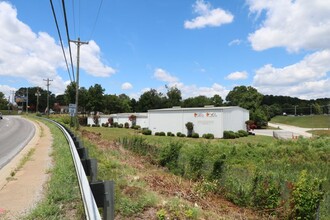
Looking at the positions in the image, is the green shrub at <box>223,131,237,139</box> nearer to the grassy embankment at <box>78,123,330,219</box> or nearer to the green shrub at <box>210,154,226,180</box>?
the grassy embankment at <box>78,123,330,219</box>

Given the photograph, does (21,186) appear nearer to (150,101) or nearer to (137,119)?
(137,119)

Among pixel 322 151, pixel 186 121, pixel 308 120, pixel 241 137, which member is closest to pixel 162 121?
pixel 186 121

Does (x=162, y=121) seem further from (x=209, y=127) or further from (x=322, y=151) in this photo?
(x=322, y=151)

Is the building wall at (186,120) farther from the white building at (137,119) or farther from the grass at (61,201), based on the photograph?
the grass at (61,201)

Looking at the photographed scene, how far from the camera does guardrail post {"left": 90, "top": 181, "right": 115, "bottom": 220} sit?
4.50m

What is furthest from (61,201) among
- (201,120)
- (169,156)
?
(201,120)

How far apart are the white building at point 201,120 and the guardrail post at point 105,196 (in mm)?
44416

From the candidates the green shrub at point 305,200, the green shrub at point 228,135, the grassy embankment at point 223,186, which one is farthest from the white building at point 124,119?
the green shrub at point 305,200

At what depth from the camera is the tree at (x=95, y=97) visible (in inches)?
3091

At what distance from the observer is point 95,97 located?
79.1 m

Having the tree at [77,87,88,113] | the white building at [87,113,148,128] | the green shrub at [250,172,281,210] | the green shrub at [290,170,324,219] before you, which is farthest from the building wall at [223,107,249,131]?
the green shrub at [290,170,324,219]

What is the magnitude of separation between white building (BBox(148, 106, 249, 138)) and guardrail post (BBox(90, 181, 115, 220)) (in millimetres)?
44416

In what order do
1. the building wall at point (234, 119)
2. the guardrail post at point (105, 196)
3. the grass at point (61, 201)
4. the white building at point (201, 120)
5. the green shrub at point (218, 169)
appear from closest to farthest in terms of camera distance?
the guardrail post at point (105, 196), the grass at point (61, 201), the green shrub at point (218, 169), the white building at point (201, 120), the building wall at point (234, 119)

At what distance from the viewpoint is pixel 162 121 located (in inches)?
2180
